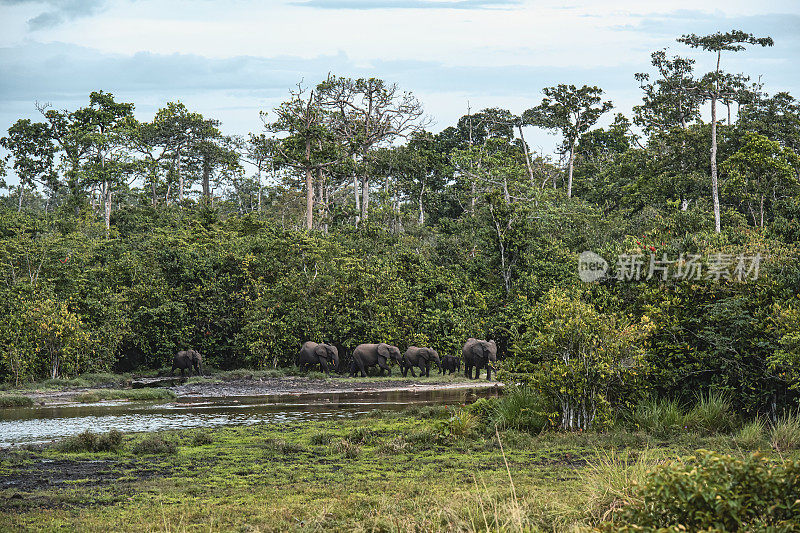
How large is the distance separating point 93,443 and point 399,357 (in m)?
18.3

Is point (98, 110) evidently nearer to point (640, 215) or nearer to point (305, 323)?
point (305, 323)

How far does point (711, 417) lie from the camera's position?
41.8 ft

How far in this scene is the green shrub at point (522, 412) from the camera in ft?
45.5

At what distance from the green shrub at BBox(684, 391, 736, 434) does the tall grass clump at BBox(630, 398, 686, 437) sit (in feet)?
0.54

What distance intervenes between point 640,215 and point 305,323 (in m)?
21.6

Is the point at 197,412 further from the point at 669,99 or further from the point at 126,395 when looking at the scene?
the point at 669,99

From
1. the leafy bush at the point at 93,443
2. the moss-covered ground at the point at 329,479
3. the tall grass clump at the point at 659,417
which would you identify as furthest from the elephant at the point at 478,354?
the leafy bush at the point at 93,443

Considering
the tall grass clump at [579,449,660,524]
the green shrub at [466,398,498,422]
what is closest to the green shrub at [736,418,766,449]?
the tall grass clump at [579,449,660,524]

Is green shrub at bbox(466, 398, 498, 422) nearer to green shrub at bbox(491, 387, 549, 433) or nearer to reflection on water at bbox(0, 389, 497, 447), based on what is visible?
green shrub at bbox(491, 387, 549, 433)

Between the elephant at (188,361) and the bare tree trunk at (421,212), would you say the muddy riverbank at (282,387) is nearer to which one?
the elephant at (188,361)

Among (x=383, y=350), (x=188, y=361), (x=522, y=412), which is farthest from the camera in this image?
(x=383, y=350)

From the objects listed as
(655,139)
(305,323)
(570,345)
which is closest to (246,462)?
(570,345)

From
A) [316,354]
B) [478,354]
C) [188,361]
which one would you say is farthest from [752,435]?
[188,361]

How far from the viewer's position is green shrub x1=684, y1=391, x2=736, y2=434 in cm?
1259
